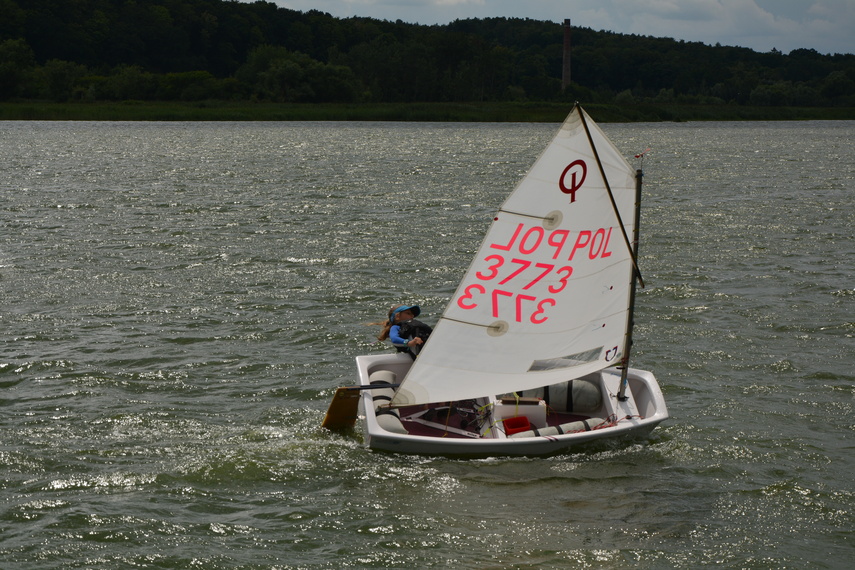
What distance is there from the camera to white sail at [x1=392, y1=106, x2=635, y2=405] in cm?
1215

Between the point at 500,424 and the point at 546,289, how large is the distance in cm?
193

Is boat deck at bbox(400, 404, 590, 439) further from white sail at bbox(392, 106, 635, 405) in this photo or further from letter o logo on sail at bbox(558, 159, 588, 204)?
letter o logo on sail at bbox(558, 159, 588, 204)

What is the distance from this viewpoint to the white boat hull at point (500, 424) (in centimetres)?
1221

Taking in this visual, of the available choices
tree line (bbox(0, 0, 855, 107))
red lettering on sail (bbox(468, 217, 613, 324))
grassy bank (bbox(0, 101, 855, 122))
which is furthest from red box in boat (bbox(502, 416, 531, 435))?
tree line (bbox(0, 0, 855, 107))

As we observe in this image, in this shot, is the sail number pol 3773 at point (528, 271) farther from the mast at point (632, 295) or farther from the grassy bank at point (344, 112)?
the grassy bank at point (344, 112)

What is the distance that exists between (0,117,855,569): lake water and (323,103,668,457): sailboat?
485mm

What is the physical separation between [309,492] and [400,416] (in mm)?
2339

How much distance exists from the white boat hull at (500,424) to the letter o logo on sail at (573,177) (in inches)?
114

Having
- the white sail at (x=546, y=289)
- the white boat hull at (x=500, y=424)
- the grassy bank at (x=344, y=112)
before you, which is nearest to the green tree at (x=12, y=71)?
the grassy bank at (x=344, y=112)

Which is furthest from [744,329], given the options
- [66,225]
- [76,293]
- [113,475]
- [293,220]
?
[66,225]

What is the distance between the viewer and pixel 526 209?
1216 centimetres

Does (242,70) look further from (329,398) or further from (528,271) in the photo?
(528,271)

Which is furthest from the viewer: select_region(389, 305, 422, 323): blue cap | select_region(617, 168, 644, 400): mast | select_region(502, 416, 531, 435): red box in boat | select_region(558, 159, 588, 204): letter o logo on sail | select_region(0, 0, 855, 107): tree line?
select_region(0, 0, 855, 107): tree line

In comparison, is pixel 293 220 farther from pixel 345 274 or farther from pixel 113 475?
pixel 113 475
